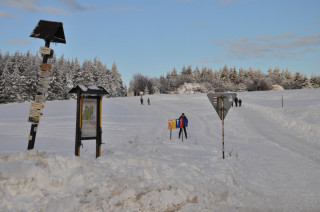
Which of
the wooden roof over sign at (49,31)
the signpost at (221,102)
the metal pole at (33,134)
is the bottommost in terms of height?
the metal pole at (33,134)

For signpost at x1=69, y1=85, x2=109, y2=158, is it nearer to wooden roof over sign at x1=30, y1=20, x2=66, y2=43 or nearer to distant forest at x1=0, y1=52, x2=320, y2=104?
wooden roof over sign at x1=30, y1=20, x2=66, y2=43

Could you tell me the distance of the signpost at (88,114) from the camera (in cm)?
880

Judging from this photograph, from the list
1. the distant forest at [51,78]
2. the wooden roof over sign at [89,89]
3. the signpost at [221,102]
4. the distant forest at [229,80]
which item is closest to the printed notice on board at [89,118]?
the wooden roof over sign at [89,89]

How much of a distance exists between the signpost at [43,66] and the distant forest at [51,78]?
6162cm

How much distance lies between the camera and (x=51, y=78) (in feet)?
221

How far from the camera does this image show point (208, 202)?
5.87 meters

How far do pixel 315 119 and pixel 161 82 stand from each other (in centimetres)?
11567

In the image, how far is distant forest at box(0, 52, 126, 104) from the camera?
204 ft

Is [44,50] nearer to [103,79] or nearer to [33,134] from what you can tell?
[33,134]

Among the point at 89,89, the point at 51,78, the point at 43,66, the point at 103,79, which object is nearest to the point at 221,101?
the point at 89,89

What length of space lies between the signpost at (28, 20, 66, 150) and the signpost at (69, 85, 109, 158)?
111 cm

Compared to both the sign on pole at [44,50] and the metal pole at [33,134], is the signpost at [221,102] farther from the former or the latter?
the metal pole at [33,134]

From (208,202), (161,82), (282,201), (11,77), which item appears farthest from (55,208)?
(161,82)

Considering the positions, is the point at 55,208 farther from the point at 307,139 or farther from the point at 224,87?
the point at 224,87
